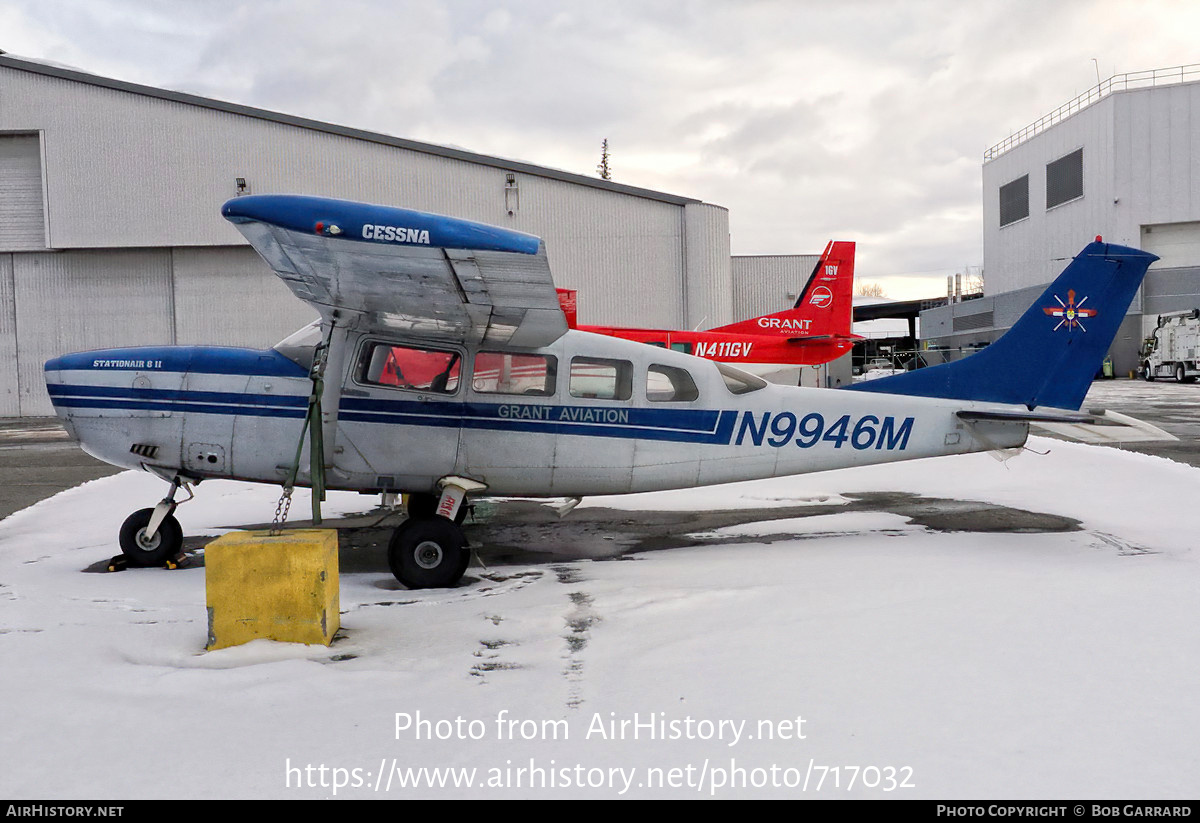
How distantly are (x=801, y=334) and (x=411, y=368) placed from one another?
51.9 ft

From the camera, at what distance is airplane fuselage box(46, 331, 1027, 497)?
6.14 meters

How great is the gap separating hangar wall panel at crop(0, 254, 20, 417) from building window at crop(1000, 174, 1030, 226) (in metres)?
54.8

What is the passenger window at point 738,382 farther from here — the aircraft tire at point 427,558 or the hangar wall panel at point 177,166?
the hangar wall panel at point 177,166

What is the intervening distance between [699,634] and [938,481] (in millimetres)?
7243

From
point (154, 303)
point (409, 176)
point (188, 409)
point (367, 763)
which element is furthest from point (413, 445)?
point (154, 303)

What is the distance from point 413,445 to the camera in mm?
6246

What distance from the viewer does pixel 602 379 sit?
6508 mm

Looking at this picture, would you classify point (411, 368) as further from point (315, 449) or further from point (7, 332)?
point (7, 332)

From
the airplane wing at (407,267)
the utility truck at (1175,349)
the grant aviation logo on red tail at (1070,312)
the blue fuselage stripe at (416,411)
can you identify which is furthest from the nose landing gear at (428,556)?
the utility truck at (1175,349)

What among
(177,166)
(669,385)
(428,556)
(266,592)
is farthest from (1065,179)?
(266,592)

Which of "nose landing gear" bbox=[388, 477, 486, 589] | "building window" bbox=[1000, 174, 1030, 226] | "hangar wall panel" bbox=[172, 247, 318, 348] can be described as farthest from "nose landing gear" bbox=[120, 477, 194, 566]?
"building window" bbox=[1000, 174, 1030, 226]

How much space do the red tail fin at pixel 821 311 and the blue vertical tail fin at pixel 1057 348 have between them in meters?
13.3

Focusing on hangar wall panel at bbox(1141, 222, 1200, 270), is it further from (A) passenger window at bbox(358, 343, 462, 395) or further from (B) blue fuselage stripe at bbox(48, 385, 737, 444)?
(A) passenger window at bbox(358, 343, 462, 395)

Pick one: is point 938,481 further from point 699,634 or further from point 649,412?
point 699,634
